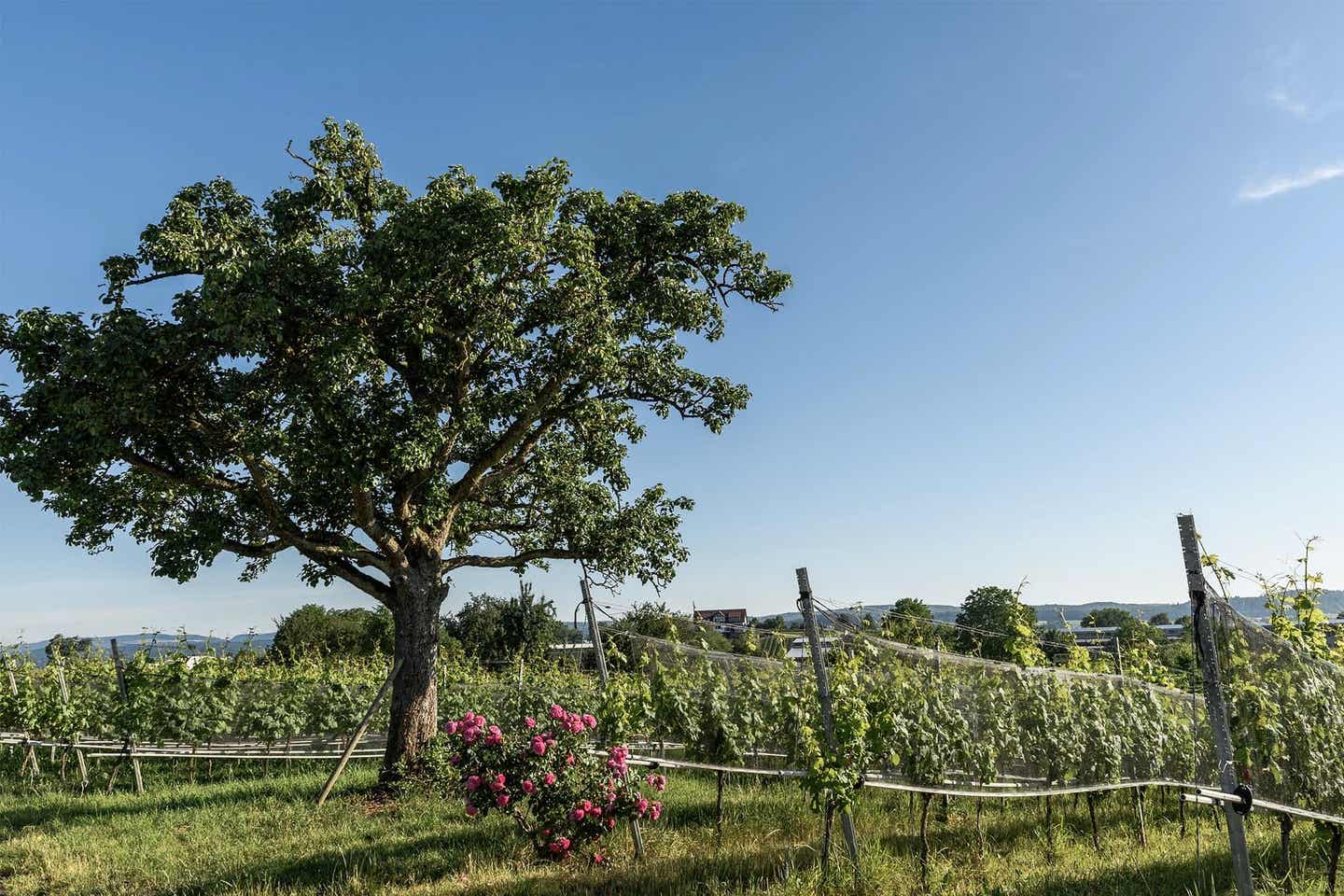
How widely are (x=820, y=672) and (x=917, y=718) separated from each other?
3.70 feet

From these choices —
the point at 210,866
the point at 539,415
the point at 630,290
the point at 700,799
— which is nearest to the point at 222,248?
the point at 539,415

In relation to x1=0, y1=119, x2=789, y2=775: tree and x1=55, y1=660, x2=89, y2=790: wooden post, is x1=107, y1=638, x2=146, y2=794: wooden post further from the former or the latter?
x1=0, y1=119, x2=789, y2=775: tree

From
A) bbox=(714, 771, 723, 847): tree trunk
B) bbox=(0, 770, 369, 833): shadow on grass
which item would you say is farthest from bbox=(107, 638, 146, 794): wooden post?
bbox=(714, 771, 723, 847): tree trunk

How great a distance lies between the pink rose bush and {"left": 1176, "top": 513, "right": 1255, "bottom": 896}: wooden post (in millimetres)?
4224

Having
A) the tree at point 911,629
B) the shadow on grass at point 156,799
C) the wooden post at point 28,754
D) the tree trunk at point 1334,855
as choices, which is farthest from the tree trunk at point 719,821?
the wooden post at point 28,754

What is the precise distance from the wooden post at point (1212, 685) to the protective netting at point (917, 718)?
2.27 m

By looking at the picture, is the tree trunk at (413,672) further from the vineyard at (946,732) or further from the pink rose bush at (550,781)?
the pink rose bush at (550,781)

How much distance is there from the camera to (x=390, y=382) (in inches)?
431

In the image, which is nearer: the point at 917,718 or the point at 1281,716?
the point at 1281,716

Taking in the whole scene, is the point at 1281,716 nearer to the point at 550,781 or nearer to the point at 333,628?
the point at 550,781

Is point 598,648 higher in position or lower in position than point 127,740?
higher

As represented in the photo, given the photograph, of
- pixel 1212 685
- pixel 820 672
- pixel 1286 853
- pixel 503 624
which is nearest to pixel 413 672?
pixel 820 672

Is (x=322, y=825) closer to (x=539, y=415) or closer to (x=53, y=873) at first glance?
(x=53, y=873)

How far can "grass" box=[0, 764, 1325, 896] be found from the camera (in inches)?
251
